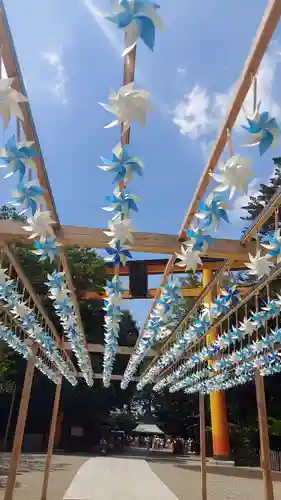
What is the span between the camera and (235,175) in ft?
7.10

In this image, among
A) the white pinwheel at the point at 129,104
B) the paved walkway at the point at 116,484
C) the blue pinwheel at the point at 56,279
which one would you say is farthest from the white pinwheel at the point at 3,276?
the paved walkway at the point at 116,484

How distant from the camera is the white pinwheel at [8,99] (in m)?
1.69

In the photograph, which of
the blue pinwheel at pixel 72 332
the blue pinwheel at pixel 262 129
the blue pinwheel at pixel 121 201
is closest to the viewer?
the blue pinwheel at pixel 262 129

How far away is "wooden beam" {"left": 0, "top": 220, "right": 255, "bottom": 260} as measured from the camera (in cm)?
332

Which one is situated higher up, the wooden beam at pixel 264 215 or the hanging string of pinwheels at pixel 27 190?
the wooden beam at pixel 264 215

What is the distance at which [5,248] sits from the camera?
3699 mm

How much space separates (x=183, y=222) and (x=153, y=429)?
29.5m

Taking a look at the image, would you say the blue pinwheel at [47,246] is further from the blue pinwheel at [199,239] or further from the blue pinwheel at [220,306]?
the blue pinwheel at [220,306]

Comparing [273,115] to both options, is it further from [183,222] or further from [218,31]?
[183,222]

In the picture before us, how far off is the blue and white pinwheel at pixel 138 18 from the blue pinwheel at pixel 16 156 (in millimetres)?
795

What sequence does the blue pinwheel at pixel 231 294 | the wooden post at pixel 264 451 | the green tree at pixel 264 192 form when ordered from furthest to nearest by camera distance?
the green tree at pixel 264 192 → the wooden post at pixel 264 451 → the blue pinwheel at pixel 231 294

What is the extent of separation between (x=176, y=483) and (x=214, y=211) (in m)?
10.1

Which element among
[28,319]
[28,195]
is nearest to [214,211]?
[28,195]

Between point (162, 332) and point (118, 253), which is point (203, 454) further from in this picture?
point (118, 253)
